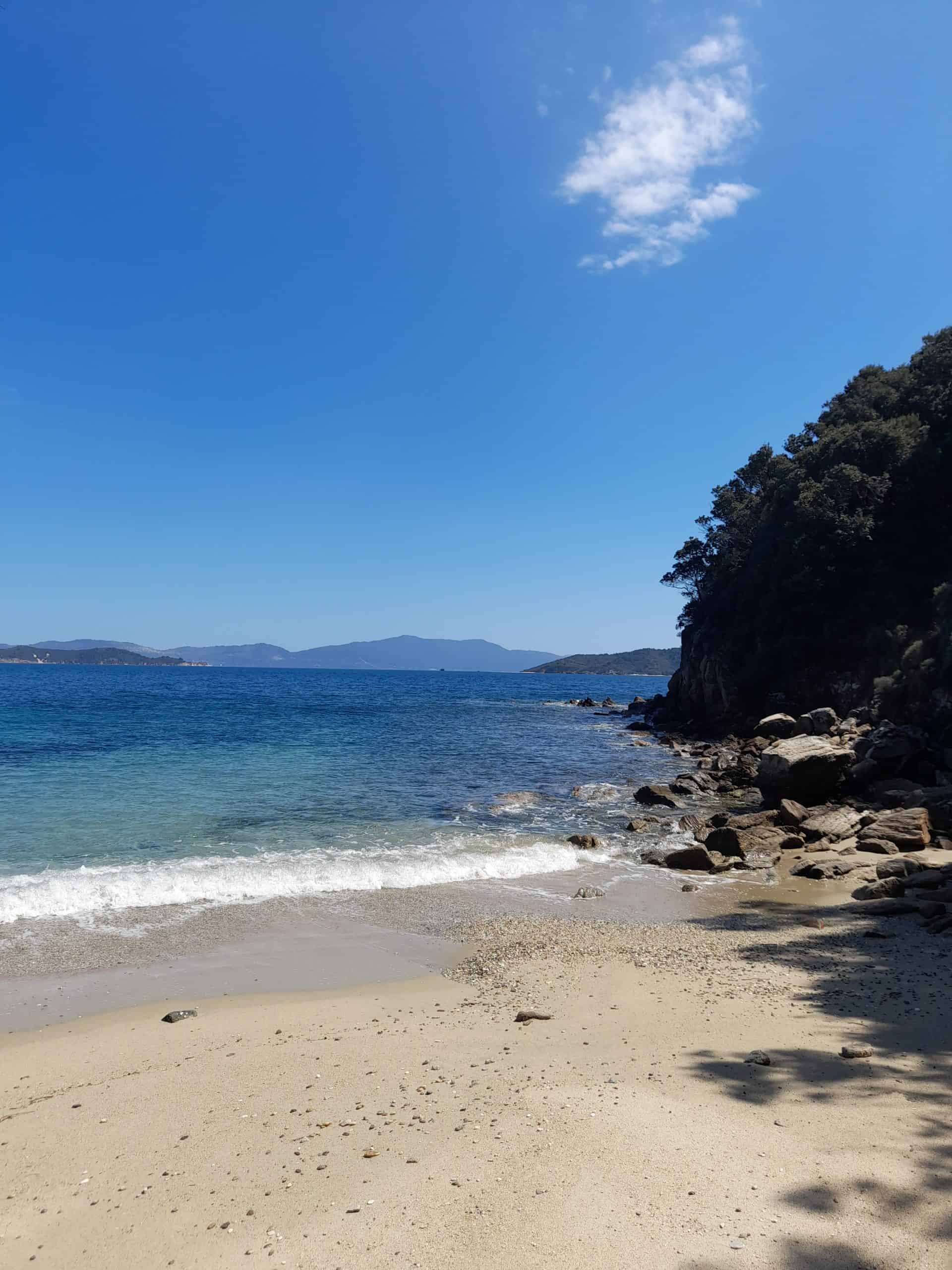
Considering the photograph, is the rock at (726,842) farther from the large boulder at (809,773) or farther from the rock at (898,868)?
the large boulder at (809,773)

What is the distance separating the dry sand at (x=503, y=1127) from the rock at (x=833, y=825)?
29.6ft

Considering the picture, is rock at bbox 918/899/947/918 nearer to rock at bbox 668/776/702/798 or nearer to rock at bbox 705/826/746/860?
rock at bbox 705/826/746/860

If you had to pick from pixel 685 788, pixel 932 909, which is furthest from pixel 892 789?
pixel 932 909

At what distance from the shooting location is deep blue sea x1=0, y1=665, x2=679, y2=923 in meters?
14.4

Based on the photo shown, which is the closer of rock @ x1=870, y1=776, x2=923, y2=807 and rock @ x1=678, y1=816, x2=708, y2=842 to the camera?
rock @ x1=678, y1=816, x2=708, y2=842

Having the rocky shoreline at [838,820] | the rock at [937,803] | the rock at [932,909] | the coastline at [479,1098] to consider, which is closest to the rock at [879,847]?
the rocky shoreline at [838,820]

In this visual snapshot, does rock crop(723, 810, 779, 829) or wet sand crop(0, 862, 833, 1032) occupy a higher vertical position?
rock crop(723, 810, 779, 829)

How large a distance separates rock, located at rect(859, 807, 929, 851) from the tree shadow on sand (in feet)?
17.5

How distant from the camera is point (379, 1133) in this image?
5.64 metres

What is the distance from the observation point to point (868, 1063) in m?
6.46

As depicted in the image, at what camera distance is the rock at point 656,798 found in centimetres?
2414

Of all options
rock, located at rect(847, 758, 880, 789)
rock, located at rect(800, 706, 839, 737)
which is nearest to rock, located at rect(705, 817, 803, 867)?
rock, located at rect(847, 758, 880, 789)

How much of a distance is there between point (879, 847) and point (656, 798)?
874 centimetres

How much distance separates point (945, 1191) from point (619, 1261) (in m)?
2.26
